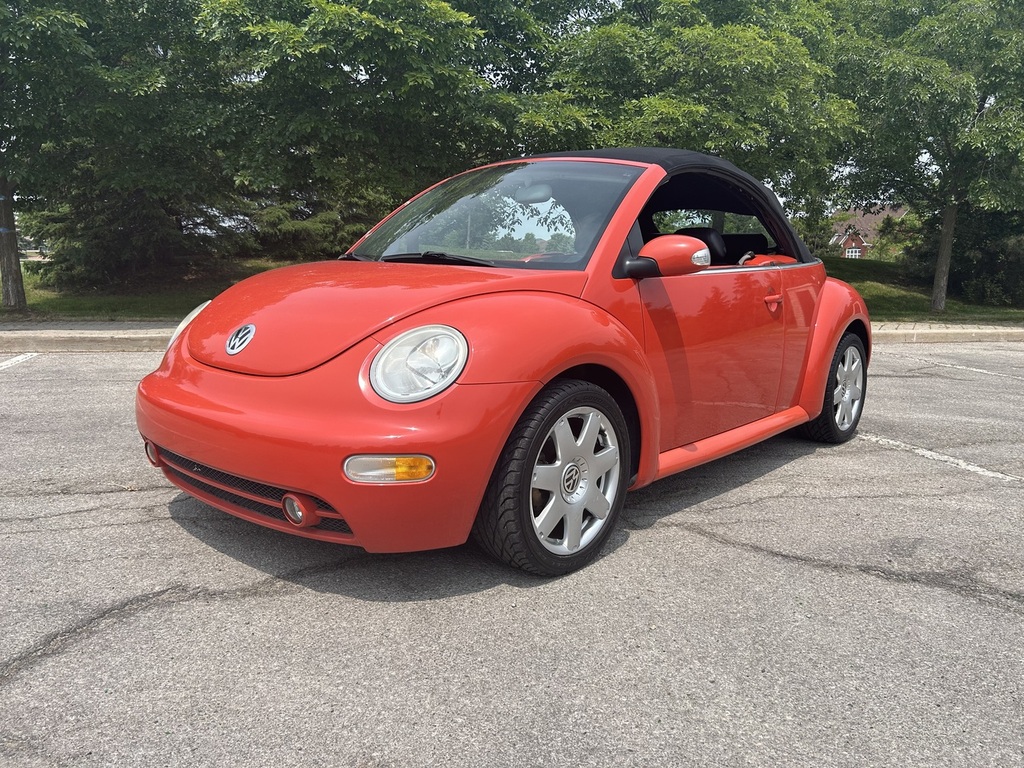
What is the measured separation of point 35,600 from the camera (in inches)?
104

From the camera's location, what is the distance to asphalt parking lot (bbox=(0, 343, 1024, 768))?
1.99 meters

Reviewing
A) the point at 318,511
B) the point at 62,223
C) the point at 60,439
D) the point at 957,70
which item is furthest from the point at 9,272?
the point at 957,70

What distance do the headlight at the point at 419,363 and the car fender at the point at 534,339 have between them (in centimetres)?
3

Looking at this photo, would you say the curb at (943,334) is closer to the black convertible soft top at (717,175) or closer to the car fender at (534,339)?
the black convertible soft top at (717,175)

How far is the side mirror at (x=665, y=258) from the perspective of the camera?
3.21 m

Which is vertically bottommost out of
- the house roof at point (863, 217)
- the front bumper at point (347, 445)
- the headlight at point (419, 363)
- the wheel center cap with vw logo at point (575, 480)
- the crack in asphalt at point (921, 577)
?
the crack in asphalt at point (921, 577)

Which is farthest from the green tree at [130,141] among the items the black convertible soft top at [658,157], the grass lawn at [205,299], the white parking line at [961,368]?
the white parking line at [961,368]

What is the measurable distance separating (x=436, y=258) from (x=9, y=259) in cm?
1189

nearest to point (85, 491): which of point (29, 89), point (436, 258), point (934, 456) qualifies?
point (436, 258)

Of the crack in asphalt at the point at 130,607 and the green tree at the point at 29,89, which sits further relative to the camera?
the green tree at the point at 29,89

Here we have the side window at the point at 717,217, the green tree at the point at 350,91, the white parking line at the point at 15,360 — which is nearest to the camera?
the side window at the point at 717,217

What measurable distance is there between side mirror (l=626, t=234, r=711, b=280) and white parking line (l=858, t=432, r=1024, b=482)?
244 centimetres

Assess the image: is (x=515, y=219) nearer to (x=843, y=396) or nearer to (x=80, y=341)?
(x=843, y=396)

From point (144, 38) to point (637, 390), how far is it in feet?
39.6
